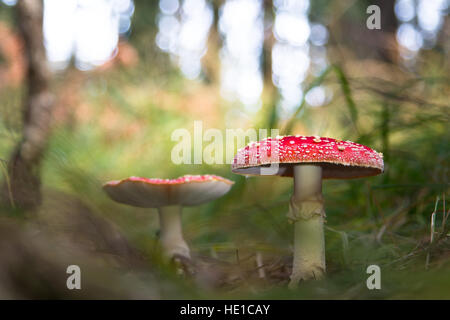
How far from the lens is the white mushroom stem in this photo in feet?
4.94

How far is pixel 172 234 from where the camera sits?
6.55 feet

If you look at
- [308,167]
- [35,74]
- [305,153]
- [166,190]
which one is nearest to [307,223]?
[308,167]

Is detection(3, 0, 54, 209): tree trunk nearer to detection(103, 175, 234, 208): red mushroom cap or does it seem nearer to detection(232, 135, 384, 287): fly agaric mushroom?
detection(103, 175, 234, 208): red mushroom cap

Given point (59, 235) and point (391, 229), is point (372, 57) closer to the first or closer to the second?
point (391, 229)

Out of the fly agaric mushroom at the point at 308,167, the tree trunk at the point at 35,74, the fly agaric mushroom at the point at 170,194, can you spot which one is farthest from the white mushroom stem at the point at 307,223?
the tree trunk at the point at 35,74

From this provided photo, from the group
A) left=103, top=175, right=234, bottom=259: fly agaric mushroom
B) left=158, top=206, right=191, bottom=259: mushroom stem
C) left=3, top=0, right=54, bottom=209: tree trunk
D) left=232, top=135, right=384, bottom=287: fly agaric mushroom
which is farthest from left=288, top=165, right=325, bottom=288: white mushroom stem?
left=3, top=0, right=54, bottom=209: tree trunk

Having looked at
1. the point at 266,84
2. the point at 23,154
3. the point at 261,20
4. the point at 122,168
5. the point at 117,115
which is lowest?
the point at 23,154

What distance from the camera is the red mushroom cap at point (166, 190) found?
→ 1.72 meters

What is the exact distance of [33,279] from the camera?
2.81 ft

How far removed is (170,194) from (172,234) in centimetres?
24

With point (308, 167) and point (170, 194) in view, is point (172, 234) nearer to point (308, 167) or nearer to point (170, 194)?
point (170, 194)
